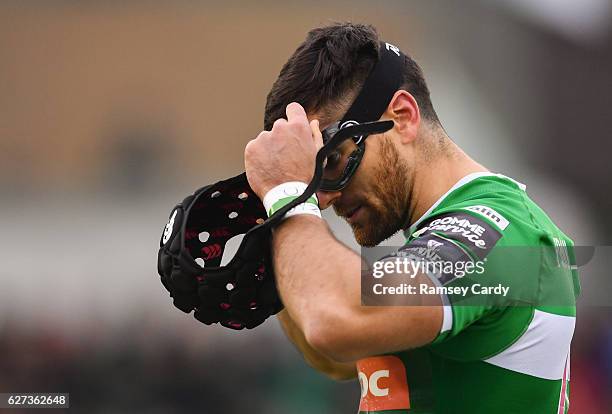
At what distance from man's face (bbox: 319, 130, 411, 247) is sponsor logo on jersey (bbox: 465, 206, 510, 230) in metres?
0.41

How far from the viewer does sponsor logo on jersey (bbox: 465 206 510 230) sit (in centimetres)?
259

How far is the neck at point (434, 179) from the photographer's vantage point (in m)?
3.01

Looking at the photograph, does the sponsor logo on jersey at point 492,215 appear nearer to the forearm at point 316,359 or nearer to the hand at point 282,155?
the hand at point 282,155

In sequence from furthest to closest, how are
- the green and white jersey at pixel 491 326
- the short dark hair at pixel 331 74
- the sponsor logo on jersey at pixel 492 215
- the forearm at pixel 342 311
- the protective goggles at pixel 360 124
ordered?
the short dark hair at pixel 331 74
the protective goggles at pixel 360 124
the sponsor logo on jersey at pixel 492 215
the green and white jersey at pixel 491 326
the forearm at pixel 342 311

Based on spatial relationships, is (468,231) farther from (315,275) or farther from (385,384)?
(385,384)

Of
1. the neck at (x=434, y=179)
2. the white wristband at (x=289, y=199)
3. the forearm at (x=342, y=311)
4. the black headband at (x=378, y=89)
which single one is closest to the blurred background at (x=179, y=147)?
the neck at (x=434, y=179)

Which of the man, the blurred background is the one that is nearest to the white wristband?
the man

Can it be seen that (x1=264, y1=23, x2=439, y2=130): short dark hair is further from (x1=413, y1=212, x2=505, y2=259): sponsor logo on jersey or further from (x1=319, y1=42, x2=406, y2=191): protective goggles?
(x1=413, y1=212, x2=505, y2=259): sponsor logo on jersey

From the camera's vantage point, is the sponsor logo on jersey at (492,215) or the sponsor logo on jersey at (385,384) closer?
the sponsor logo on jersey at (492,215)

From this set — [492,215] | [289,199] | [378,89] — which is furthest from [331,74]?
[492,215]

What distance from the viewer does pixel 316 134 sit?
9.19 ft

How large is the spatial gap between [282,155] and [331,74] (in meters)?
0.45

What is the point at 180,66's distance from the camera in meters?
14.4

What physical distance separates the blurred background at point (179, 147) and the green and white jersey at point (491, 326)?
5.69m
